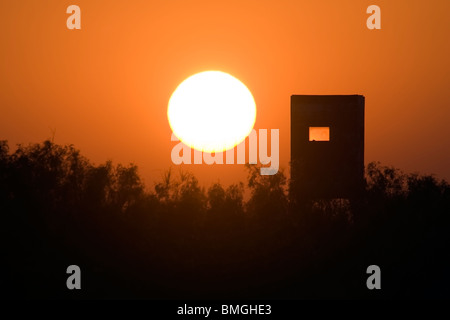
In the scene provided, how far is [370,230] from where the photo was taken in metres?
41.5

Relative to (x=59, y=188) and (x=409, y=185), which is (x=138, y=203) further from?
(x=409, y=185)

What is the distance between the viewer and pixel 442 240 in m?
41.5

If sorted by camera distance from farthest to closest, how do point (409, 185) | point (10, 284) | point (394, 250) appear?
point (409, 185) < point (394, 250) < point (10, 284)

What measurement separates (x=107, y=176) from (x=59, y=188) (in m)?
2.11

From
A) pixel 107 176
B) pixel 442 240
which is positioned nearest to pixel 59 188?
pixel 107 176

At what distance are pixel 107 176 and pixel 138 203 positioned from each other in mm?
1902

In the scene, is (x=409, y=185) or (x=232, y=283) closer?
(x=232, y=283)
